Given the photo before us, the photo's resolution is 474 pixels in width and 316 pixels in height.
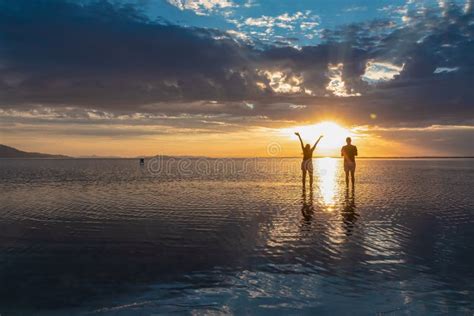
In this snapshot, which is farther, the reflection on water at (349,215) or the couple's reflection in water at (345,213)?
the couple's reflection in water at (345,213)

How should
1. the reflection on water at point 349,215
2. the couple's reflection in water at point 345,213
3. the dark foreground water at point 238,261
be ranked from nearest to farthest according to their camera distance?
the dark foreground water at point 238,261 → the reflection on water at point 349,215 → the couple's reflection in water at point 345,213

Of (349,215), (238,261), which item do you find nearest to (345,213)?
(349,215)

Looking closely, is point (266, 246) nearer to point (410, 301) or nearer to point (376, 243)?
point (376, 243)

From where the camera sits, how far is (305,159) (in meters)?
31.7

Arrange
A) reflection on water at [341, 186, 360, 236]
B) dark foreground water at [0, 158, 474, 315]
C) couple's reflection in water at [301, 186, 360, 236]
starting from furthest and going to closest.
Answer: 1. couple's reflection in water at [301, 186, 360, 236]
2. reflection on water at [341, 186, 360, 236]
3. dark foreground water at [0, 158, 474, 315]

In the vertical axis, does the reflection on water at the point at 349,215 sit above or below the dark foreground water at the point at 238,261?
above

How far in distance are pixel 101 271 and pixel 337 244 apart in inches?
283

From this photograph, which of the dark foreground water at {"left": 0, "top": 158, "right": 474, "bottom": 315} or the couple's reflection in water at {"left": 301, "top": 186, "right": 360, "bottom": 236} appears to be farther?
the couple's reflection in water at {"left": 301, "top": 186, "right": 360, "bottom": 236}

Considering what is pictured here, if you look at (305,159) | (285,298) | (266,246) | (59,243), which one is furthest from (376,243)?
(305,159)

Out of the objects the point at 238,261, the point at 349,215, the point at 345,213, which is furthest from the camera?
the point at 345,213

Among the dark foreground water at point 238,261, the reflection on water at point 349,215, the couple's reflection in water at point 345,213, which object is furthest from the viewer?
the couple's reflection in water at point 345,213

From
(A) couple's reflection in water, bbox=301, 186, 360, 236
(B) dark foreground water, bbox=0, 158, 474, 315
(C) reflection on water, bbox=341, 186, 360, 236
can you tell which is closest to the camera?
(B) dark foreground water, bbox=0, 158, 474, 315

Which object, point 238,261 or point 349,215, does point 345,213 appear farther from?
point 238,261

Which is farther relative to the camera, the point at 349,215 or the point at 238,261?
the point at 349,215
